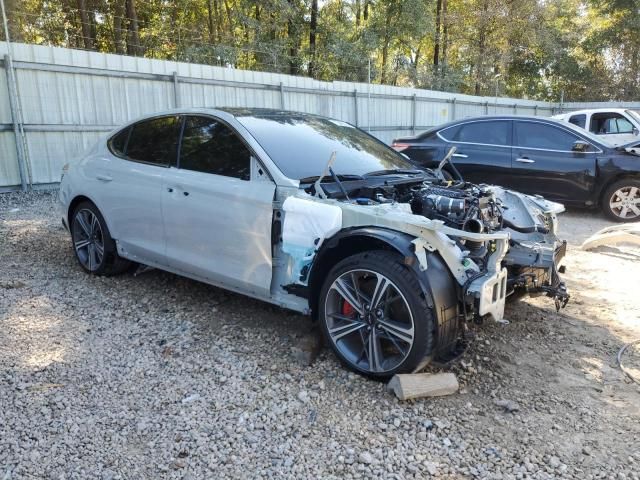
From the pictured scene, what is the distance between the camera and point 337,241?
3236 millimetres

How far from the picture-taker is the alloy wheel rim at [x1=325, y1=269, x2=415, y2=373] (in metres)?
3.06

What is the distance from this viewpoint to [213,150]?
4055 mm

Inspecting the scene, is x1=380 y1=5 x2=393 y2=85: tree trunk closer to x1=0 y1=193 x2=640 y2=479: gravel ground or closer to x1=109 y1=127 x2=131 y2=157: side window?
x1=109 y1=127 x2=131 y2=157: side window

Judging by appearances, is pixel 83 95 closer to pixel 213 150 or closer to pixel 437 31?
pixel 213 150

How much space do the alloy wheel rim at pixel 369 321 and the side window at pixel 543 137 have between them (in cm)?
609

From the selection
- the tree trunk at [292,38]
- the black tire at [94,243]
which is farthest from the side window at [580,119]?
the tree trunk at [292,38]

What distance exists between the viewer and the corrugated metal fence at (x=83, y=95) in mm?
8945

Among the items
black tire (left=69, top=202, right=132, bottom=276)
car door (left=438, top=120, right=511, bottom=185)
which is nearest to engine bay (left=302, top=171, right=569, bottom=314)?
black tire (left=69, top=202, right=132, bottom=276)

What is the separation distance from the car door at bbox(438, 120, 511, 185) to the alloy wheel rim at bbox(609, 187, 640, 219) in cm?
155

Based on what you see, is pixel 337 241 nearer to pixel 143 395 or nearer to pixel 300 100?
pixel 143 395

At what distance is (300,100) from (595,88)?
77.5ft

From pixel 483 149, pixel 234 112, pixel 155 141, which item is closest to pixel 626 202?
pixel 483 149

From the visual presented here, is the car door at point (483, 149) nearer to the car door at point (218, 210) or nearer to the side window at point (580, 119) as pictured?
the side window at point (580, 119)

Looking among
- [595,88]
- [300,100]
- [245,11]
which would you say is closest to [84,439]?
[300,100]
